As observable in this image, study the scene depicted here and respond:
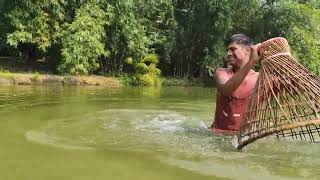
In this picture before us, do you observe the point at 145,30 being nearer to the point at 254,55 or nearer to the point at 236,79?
the point at 236,79

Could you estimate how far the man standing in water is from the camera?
235 inches

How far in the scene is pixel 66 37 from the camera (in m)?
18.8

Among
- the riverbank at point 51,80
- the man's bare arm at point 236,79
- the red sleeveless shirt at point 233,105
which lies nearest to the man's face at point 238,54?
the red sleeveless shirt at point 233,105

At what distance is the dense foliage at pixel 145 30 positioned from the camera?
18.8m

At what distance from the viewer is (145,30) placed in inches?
820

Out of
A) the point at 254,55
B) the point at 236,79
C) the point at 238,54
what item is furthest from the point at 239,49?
the point at 254,55

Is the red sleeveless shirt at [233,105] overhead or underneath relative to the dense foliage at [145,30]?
underneath

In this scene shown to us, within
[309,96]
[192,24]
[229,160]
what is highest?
[192,24]

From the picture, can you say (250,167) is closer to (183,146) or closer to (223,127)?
(183,146)

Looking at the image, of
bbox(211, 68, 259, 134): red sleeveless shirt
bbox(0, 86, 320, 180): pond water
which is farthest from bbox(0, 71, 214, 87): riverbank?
bbox(211, 68, 259, 134): red sleeveless shirt

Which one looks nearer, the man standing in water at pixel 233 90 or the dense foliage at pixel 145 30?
the man standing in water at pixel 233 90

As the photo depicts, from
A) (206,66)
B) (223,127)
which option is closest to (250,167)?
(223,127)

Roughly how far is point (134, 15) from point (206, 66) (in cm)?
345

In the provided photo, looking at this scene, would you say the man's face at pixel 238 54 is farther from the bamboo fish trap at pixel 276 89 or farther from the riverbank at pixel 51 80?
the riverbank at pixel 51 80
